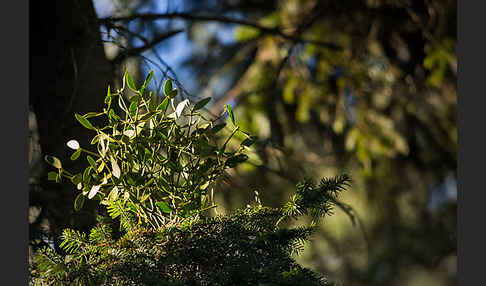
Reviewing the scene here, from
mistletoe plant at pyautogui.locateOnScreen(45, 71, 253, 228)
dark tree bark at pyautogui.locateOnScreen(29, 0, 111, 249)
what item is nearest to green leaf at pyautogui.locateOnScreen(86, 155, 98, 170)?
mistletoe plant at pyautogui.locateOnScreen(45, 71, 253, 228)

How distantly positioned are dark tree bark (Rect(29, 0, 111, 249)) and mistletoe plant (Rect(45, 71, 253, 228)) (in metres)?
0.15

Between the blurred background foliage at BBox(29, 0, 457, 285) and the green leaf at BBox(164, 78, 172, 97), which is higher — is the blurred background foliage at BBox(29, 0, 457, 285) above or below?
above

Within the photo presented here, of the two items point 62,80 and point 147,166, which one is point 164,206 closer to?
point 147,166

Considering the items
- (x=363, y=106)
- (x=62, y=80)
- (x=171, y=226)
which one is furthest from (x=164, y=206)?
(x=363, y=106)

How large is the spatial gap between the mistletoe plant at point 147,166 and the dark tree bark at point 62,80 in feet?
0.48

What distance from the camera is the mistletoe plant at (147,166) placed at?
1.29 ft

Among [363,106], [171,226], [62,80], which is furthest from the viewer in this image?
Answer: [363,106]

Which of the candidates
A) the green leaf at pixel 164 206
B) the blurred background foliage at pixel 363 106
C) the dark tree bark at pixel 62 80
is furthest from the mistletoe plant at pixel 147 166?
the blurred background foliage at pixel 363 106

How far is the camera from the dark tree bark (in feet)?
1.81

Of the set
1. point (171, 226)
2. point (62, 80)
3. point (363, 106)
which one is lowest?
point (171, 226)

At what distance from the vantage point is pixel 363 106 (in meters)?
1.51

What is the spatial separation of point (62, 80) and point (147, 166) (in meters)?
0.27

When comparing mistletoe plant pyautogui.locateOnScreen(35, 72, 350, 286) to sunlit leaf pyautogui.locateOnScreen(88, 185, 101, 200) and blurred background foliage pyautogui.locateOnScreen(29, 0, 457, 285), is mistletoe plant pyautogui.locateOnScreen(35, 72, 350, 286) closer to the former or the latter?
sunlit leaf pyautogui.locateOnScreen(88, 185, 101, 200)

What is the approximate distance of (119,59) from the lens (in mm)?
625
